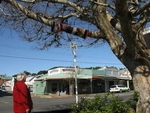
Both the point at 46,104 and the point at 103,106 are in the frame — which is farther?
the point at 46,104

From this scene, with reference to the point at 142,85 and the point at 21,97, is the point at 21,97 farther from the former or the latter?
the point at 142,85

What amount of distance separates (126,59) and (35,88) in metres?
51.8

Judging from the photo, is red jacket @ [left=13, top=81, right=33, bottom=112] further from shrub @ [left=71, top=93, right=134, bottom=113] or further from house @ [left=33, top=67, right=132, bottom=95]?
house @ [left=33, top=67, right=132, bottom=95]

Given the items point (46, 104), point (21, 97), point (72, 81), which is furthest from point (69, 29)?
point (72, 81)

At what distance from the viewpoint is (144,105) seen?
9.05 meters

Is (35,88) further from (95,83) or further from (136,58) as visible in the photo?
(136,58)

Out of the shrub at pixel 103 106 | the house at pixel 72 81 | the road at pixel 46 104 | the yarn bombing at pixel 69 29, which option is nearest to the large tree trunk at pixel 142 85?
the shrub at pixel 103 106

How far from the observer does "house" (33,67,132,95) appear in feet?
173

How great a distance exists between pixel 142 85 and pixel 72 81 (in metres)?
41.5

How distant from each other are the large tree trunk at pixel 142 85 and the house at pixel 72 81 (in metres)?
41.0

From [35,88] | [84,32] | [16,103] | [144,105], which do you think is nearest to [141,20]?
[84,32]

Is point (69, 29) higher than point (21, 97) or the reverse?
higher

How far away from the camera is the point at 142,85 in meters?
9.23

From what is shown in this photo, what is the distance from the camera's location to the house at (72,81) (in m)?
52.7
